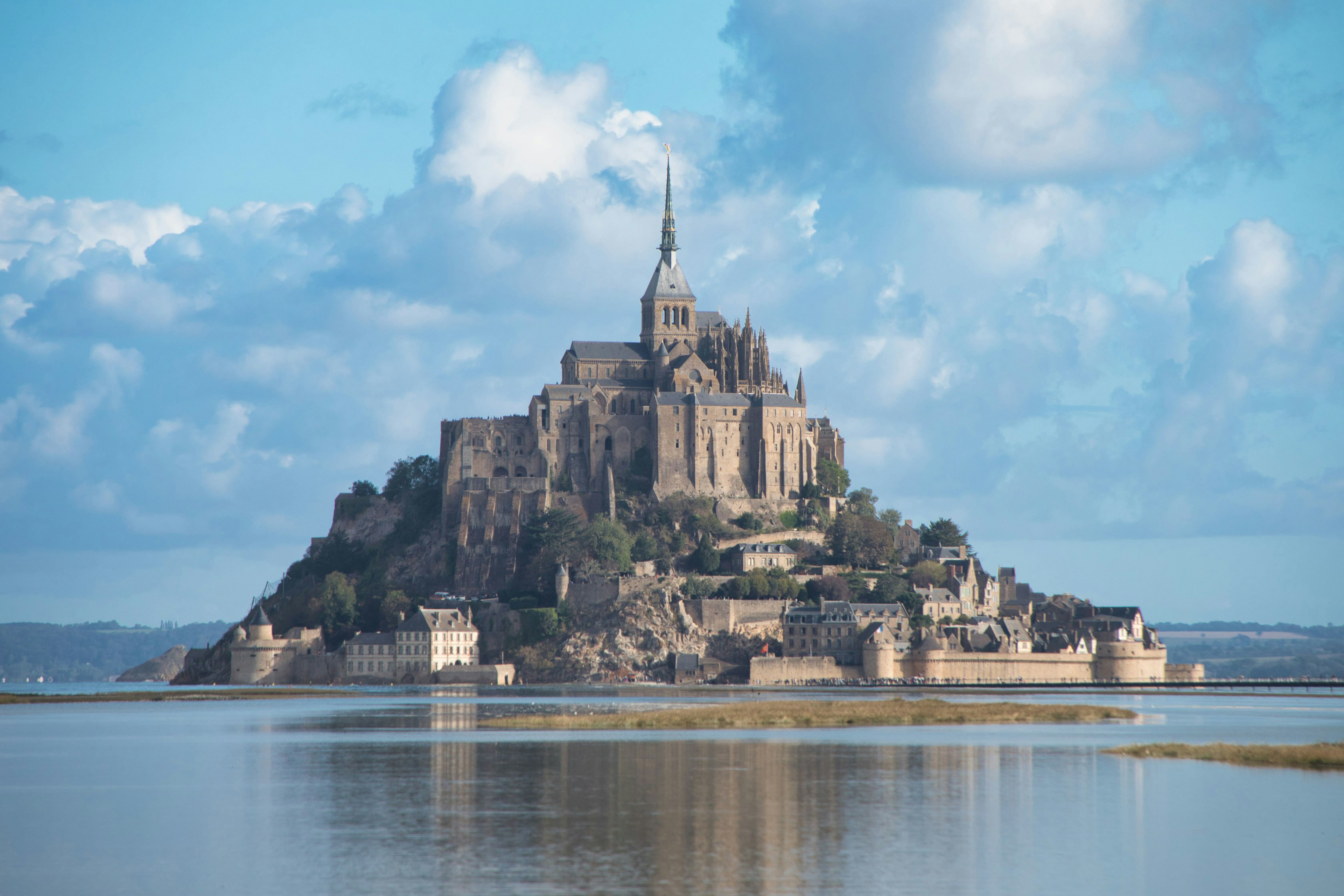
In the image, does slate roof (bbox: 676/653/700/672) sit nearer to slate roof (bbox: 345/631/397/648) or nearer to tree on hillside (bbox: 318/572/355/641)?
slate roof (bbox: 345/631/397/648)

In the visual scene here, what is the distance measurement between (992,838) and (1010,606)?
94.9 meters

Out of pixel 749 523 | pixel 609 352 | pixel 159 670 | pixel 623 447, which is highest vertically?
pixel 609 352

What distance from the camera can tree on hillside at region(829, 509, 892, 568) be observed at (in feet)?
388

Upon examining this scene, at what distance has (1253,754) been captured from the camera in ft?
160

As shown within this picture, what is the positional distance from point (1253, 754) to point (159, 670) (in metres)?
160

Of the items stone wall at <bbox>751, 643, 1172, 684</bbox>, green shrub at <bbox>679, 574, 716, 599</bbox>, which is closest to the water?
stone wall at <bbox>751, 643, 1172, 684</bbox>

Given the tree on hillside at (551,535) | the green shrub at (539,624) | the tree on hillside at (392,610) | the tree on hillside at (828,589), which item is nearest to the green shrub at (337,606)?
the tree on hillside at (392,610)

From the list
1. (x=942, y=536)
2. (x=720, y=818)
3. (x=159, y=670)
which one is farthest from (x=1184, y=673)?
(x=159, y=670)

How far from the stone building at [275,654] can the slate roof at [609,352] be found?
32639 millimetres

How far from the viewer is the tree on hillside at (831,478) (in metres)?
126

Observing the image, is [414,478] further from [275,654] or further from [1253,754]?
[1253,754]

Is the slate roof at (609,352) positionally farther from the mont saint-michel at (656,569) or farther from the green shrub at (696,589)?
the green shrub at (696,589)

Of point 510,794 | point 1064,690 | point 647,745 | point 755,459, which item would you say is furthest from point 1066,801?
point 755,459

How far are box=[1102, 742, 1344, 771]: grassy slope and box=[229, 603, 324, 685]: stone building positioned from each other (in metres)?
76.9
